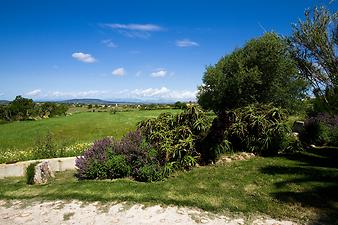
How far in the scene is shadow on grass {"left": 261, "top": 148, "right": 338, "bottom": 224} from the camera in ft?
24.6

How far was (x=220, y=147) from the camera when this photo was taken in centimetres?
1329

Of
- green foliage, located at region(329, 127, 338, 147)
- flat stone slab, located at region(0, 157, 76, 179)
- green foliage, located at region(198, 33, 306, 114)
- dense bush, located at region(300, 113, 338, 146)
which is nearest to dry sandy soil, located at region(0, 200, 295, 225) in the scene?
flat stone slab, located at region(0, 157, 76, 179)

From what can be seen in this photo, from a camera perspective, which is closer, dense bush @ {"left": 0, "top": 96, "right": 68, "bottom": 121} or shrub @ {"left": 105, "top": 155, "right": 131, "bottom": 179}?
shrub @ {"left": 105, "top": 155, "right": 131, "bottom": 179}

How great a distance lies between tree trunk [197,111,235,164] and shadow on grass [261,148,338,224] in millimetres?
2353

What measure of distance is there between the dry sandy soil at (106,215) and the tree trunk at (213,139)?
17.6 feet

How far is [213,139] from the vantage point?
13.6 m

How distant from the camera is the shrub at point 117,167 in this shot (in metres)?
11.2

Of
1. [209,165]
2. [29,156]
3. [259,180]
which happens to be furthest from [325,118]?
[29,156]

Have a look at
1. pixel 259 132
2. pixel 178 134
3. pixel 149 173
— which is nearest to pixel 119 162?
pixel 149 173

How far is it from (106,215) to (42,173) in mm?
4831

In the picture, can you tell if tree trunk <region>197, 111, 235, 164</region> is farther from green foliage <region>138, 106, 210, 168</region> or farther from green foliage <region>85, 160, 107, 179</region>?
green foliage <region>85, 160, 107, 179</region>

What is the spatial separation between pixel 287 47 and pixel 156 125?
15344mm

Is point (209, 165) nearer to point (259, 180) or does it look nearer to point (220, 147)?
point (220, 147)

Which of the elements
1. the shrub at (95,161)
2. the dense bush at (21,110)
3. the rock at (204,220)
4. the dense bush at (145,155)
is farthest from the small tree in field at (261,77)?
the dense bush at (21,110)
